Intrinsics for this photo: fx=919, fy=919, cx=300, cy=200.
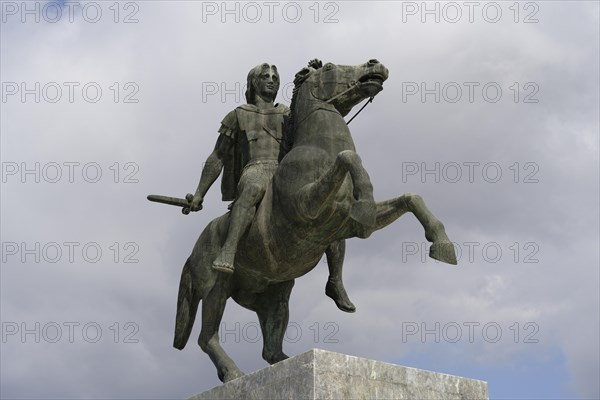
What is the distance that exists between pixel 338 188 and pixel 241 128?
2162 mm

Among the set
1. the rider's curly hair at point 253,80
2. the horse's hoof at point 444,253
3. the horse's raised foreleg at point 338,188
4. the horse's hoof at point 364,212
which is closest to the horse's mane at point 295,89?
the rider's curly hair at point 253,80

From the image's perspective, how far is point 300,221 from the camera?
1007 centimetres

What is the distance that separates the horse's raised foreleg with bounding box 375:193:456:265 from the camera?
30.6 ft

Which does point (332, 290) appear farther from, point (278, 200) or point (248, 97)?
point (248, 97)

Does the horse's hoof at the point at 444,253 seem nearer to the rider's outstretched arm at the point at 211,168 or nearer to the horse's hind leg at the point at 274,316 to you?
the horse's hind leg at the point at 274,316

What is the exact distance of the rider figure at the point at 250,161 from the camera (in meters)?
10.5

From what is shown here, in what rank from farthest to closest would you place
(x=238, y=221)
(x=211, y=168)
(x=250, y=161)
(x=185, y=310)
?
(x=211, y=168), (x=185, y=310), (x=250, y=161), (x=238, y=221)

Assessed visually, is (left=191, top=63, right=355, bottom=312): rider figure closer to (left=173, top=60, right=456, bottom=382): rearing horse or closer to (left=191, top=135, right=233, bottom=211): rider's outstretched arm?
(left=191, top=135, right=233, bottom=211): rider's outstretched arm

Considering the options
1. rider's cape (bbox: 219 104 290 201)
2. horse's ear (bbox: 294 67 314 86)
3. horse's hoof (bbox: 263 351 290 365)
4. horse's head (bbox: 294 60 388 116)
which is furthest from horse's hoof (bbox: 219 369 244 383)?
horse's ear (bbox: 294 67 314 86)

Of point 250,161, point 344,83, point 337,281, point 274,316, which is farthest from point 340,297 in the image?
point 344,83

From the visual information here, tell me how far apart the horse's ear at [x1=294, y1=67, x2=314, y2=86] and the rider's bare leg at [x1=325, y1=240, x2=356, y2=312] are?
1978mm

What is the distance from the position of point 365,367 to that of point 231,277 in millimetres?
2891

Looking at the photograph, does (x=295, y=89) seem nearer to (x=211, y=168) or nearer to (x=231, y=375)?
(x=211, y=168)

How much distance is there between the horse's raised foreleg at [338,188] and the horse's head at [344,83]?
1.16 m
